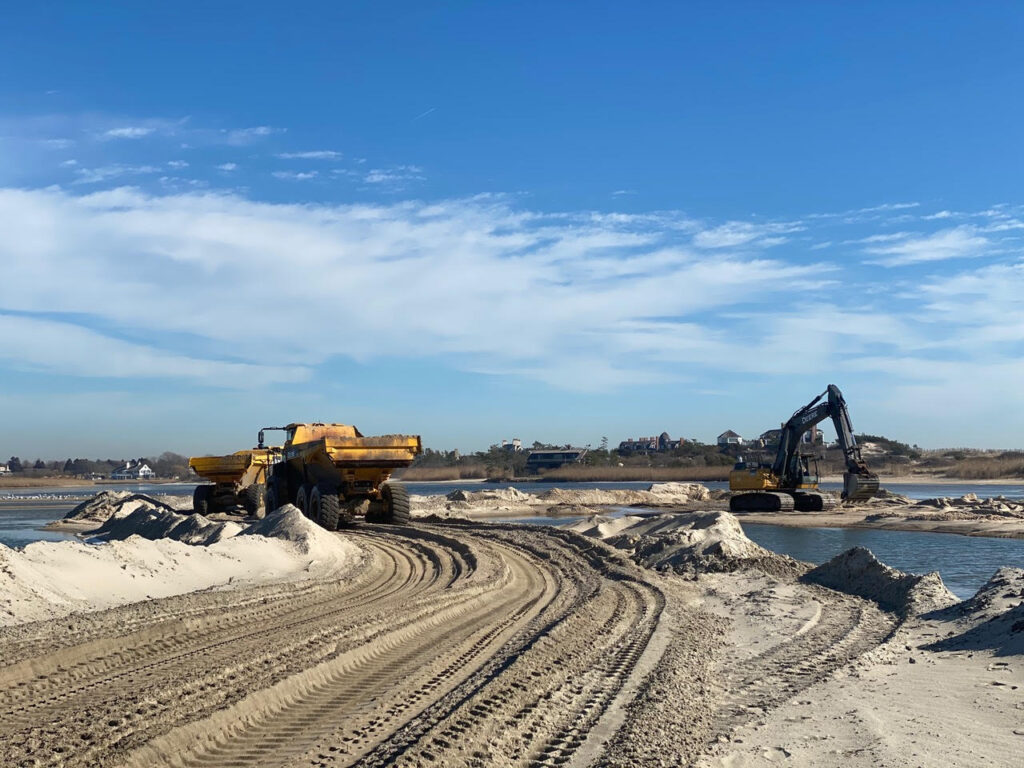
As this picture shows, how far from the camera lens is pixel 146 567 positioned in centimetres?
1456

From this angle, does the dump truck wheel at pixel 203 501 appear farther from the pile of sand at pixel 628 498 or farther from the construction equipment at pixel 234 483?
the pile of sand at pixel 628 498

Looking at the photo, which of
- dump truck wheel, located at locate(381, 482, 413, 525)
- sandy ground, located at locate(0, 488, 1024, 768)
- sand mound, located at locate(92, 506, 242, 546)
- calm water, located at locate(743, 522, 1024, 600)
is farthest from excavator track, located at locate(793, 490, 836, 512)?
sandy ground, located at locate(0, 488, 1024, 768)

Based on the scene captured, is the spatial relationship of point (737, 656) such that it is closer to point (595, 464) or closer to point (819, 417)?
point (819, 417)

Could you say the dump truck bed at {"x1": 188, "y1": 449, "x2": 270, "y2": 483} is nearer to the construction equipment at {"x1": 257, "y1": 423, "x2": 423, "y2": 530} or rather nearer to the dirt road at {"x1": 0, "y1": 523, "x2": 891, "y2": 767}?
the construction equipment at {"x1": 257, "y1": 423, "x2": 423, "y2": 530}

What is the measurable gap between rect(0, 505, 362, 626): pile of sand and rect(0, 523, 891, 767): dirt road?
1231 mm

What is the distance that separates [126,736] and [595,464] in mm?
122963

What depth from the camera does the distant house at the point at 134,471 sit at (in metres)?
182

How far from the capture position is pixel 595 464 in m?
128

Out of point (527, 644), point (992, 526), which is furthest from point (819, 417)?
point (527, 644)

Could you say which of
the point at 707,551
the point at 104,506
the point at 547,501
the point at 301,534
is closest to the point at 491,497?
the point at 547,501

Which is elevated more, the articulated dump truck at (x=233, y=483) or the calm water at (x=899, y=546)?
the articulated dump truck at (x=233, y=483)

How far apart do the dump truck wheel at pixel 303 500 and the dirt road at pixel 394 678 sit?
13904mm

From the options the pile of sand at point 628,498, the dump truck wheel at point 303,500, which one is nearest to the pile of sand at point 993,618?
the dump truck wheel at point 303,500

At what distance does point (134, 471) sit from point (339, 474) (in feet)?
574
